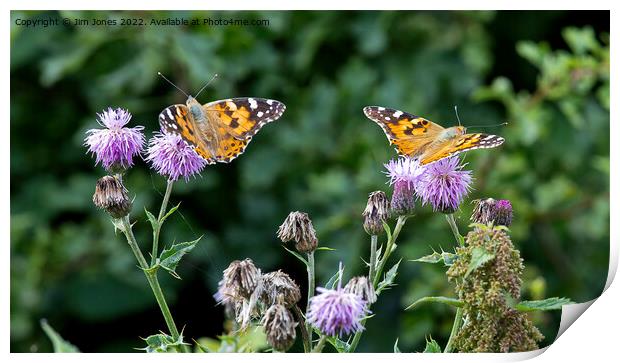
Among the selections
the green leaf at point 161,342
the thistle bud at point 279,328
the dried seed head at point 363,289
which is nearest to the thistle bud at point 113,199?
the green leaf at point 161,342

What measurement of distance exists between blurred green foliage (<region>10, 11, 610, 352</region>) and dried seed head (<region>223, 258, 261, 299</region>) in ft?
5.15

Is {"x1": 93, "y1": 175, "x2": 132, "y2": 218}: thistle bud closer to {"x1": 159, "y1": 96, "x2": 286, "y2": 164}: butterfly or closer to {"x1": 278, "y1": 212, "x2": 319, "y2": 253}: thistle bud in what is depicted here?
{"x1": 159, "y1": 96, "x2": 286, "y2": 164}: butterfly

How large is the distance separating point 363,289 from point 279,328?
0.16m

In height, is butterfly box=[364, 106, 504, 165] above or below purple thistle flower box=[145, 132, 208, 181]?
above

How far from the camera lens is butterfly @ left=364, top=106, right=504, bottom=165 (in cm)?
170

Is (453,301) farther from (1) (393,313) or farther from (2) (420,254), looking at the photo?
(1) (393,313)

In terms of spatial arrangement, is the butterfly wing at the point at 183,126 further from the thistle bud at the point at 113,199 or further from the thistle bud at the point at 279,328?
the thistle bud at the point at 279,328

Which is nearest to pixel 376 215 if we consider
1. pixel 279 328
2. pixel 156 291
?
pixel 279 328

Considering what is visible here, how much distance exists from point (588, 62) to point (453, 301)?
1.78 meters

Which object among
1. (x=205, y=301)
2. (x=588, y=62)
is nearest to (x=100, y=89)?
(x=205, y=301)

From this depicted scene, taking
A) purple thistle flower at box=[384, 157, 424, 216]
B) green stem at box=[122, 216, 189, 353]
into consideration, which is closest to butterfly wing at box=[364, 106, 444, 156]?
purple thistle flower at box=[384, 157, 424, 216]

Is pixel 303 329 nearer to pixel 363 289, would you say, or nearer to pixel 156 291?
pixel 363 289

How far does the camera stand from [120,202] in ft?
5.39

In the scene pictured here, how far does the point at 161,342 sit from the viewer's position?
155 cm
